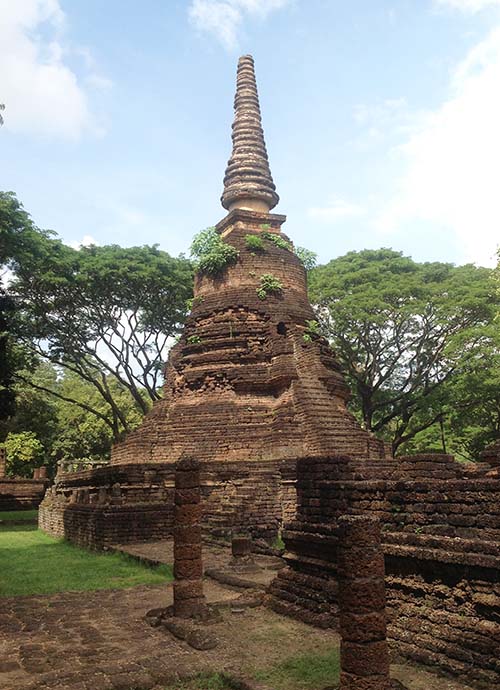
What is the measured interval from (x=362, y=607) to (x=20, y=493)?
90.9ft

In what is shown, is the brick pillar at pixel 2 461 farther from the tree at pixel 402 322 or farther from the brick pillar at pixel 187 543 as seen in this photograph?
the brick pillar at pixel 187 543

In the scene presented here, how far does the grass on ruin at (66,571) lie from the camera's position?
379 inches

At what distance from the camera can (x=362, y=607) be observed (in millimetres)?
4562

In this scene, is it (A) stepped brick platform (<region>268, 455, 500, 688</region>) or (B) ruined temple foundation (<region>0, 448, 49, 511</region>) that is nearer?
(A) stepped brick platform (<region>268, 455, 500, 688</region>)

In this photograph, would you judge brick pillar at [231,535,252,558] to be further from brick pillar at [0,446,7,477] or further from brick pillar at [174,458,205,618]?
brick pillar at [0,446,7,477]

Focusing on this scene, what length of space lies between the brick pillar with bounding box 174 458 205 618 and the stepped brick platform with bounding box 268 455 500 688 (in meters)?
1.06

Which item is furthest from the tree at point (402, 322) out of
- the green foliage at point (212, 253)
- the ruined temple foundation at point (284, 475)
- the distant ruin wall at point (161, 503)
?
the distant ruin wall at point (161, 503)

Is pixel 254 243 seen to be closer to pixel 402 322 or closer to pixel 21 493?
pixel 402 322

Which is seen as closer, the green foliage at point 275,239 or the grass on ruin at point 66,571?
the grass on ruin at point 66,571

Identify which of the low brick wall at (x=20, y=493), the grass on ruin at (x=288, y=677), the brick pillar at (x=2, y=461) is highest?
the brick pillar at (x=2, y=461)

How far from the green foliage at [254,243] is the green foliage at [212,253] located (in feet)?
1.94

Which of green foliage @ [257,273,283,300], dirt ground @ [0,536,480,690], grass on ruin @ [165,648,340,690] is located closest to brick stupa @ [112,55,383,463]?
green foliage @ [257,273,283,300]

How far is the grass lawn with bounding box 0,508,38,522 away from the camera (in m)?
23.6

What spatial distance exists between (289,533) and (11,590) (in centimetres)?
479
